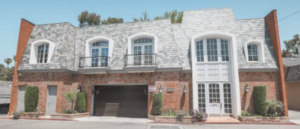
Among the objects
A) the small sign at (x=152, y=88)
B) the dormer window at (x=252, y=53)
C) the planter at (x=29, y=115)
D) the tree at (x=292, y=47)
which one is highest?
the tree at (x=292, y=47)

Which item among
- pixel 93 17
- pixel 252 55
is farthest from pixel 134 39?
pixel 93 17

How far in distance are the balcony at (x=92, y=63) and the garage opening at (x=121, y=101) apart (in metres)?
1.77

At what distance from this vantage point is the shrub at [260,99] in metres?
11.1

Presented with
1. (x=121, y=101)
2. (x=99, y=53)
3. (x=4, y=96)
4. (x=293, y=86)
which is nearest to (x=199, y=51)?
(x=121, y=101)

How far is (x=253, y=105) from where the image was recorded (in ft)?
39.4

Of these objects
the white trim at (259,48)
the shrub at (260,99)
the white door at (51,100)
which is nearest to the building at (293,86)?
the white trim at (259,48)

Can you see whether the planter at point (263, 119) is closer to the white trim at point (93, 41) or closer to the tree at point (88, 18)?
the white trim at point (93, 41)

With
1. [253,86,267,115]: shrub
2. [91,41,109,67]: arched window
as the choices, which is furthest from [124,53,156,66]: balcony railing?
[253,86,267,115]: shrub

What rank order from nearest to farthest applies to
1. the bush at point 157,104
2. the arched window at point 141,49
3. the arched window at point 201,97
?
the bush at point 157,104, the arched window at point 201,97, the arched window at point 141,49

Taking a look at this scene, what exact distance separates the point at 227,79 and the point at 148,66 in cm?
537

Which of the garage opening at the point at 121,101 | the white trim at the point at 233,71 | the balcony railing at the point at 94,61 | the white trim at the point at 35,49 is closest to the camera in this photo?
the white trim at the point at 233,71

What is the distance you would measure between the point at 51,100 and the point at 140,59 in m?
7.10

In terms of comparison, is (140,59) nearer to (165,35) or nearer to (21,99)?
(165,35)

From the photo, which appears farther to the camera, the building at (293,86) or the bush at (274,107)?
the building at (293,86)
